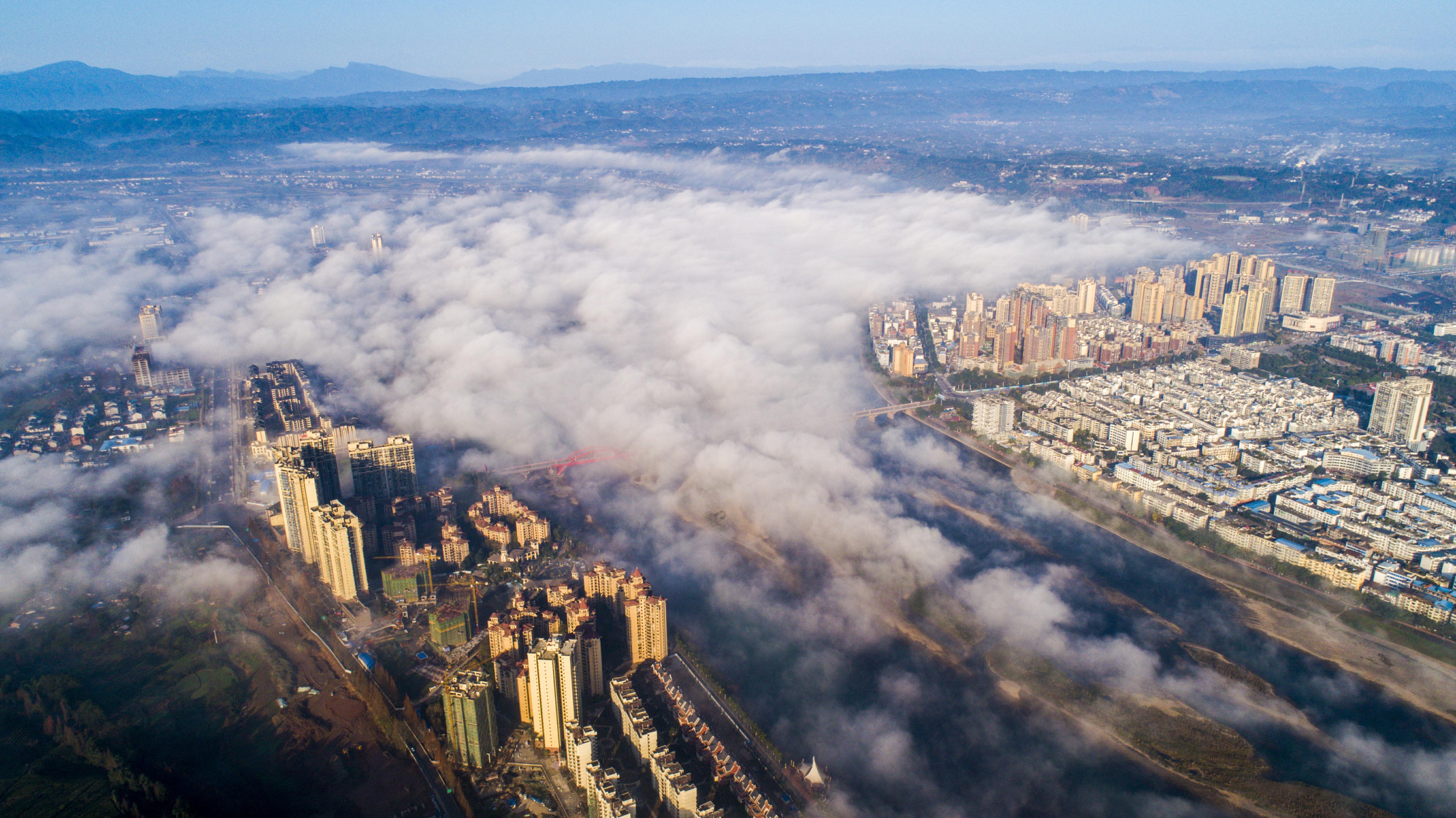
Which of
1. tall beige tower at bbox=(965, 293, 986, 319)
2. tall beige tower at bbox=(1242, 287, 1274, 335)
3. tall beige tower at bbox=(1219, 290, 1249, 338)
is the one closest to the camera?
tall beige tower at bbox=(1219, 290, 1249, 338)

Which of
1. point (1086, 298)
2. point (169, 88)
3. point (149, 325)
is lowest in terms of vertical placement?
point (1086, 298)

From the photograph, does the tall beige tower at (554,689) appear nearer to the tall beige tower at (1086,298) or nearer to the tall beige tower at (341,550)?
the tall beige tower at (341,550)

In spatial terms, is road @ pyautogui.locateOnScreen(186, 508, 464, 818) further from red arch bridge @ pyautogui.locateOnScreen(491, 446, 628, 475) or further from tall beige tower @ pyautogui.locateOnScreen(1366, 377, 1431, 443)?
tall beige tower @ pyautogui.locateOnScreen(1366, 377, 1431, 443)

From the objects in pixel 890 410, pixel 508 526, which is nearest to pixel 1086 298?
pixel 890 410

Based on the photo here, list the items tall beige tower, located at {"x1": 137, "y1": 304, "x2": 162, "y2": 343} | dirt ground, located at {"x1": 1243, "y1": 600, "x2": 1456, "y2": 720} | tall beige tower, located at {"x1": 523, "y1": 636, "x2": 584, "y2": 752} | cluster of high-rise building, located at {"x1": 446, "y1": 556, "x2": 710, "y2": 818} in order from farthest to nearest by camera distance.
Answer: tall beige tower, located at {"x1": 137, "y1": 304, "x2": 162, "y2": 343} → dirt ground, located at {"x1": 1243, "y1": 600, "x2": 1456, "y2": 720} → tall beige tower, located at {"x1": 523, "y1": 636, "x2": 584, "y2": 752} → cluster of high-rise building, located at {"x1": 446, "y1": 556, "x2": 710, "y2": 818}

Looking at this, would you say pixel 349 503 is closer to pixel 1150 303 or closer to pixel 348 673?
pixel 348 673

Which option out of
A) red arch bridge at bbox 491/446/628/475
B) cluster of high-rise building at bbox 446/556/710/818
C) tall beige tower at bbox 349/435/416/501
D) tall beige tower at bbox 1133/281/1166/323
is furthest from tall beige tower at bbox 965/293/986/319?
cluster of high-rise building at bbox 446/556/710/818
